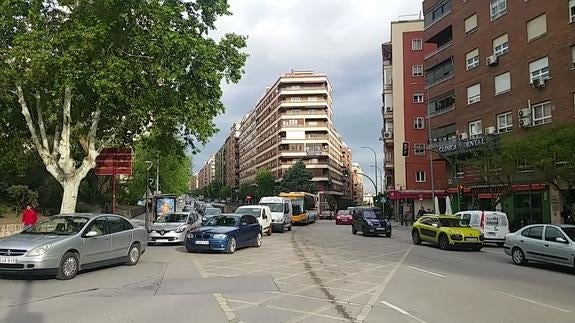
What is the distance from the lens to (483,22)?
1610 inches

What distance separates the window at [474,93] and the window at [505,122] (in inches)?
137

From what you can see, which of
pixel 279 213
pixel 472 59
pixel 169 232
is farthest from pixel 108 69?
pixel 472 59

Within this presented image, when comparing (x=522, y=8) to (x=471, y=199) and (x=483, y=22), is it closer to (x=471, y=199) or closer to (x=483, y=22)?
(x=483, y=22)

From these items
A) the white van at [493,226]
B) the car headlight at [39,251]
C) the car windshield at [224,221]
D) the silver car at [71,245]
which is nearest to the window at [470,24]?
the white van at [493,226]

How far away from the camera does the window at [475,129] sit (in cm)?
4084

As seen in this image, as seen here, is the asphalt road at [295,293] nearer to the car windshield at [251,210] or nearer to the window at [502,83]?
the car windshield at [251,210]

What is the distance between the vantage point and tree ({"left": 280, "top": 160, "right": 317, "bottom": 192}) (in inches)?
3782

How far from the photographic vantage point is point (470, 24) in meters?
43.1

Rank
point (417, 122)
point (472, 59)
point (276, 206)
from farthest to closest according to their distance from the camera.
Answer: point (417, 122)
point (472, 59)
point (276, 206)

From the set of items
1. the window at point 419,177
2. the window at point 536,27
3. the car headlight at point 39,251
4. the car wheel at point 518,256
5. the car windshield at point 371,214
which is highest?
the window at point 536,27


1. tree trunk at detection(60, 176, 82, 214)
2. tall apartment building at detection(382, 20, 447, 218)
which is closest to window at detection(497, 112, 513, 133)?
tall apartment building at detection(382, 20, 447, 218)

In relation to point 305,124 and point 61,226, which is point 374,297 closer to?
point 61,226

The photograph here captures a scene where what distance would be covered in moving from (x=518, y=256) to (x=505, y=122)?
22.2m

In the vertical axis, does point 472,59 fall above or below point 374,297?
above
